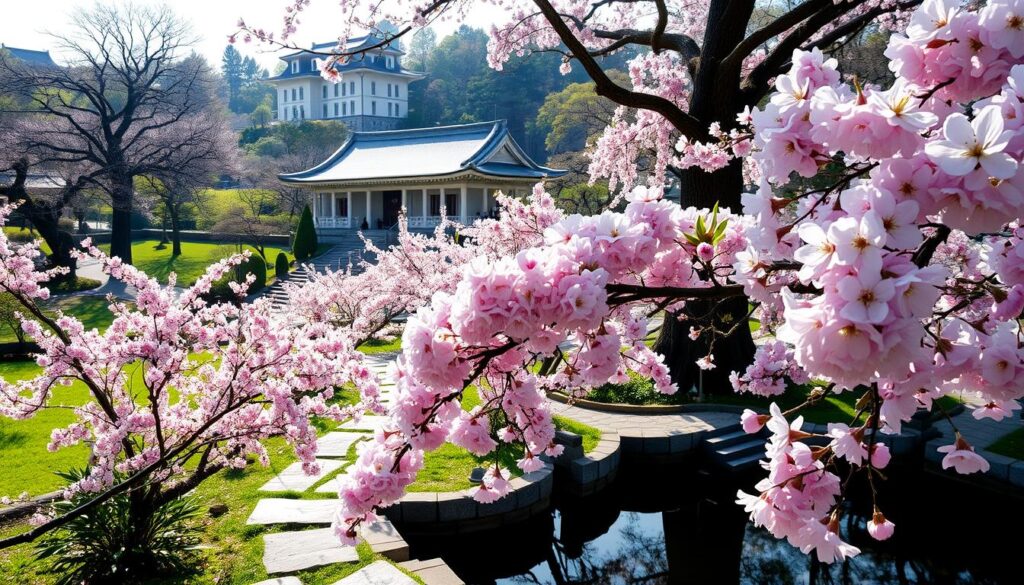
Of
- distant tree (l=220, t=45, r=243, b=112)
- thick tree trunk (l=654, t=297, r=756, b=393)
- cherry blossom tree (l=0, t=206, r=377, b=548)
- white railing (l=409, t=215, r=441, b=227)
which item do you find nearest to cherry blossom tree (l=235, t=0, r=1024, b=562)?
cherry blossom tree (l=0, t=206, r=377, b=548)

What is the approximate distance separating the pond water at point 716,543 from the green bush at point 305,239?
22.4 metres

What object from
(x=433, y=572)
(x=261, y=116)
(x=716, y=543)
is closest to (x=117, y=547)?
(x=433, y=572)

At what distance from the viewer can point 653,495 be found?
22.4 ft

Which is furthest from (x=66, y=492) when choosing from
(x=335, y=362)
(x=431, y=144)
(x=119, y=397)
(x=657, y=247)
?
(x=431, y=144)

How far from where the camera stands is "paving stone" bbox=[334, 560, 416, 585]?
3.94 metres

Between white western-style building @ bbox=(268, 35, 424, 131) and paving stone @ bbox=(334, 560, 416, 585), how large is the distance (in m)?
53.6

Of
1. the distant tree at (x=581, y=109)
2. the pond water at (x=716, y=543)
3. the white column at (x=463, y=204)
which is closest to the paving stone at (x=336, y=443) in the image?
the pond water at (x=716, y=543)

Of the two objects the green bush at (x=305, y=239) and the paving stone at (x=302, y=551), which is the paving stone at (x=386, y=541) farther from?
the green bush at (x=305, y=239)

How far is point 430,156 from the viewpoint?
99.9 feet

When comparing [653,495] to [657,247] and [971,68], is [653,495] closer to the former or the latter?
[657,247]

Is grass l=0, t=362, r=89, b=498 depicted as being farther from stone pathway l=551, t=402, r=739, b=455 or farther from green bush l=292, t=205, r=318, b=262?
green bush l=292, t=205, r=318, b=262

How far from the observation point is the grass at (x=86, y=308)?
56.8 ft

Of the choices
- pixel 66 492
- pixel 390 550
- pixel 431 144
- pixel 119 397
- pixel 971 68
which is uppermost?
pixel 431 144

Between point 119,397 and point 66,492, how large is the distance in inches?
24.9
